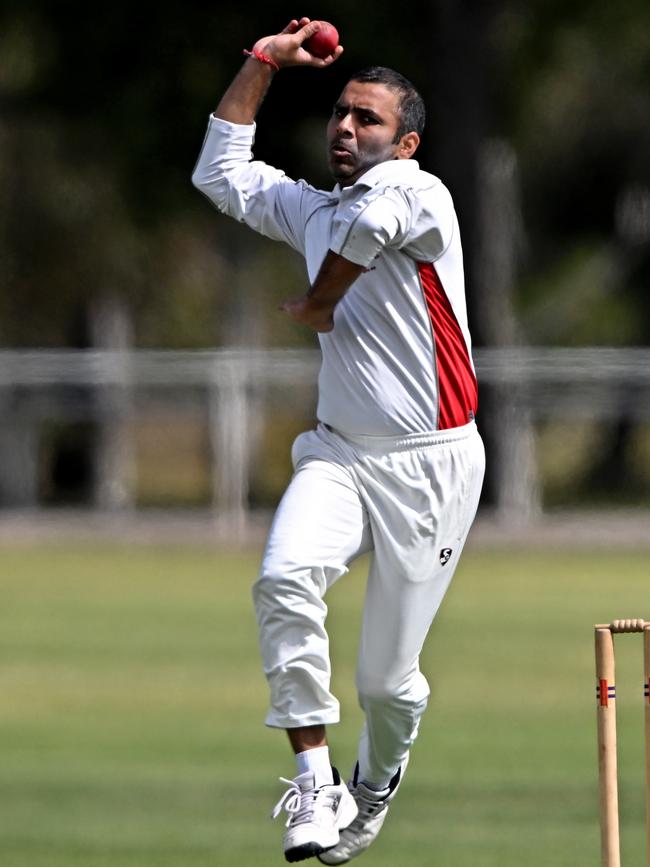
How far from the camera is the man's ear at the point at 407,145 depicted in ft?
18.9

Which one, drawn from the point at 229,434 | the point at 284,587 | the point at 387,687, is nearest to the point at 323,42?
the point at 284,587

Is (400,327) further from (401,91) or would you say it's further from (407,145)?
(401,91)

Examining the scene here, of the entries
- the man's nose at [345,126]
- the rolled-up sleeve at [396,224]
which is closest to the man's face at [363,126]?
the man's nose at [345,126]

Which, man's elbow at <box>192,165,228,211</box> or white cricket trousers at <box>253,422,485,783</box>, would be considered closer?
white cricket trousers at <box>253,422,485,783</box>

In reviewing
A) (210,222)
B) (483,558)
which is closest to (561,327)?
(210,222)

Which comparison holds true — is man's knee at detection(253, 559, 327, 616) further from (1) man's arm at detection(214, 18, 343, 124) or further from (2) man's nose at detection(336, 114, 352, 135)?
(1) man's arm at detection(214, 18, 343, 124)

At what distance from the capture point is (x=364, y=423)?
19.0ft

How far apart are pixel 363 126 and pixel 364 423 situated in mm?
778

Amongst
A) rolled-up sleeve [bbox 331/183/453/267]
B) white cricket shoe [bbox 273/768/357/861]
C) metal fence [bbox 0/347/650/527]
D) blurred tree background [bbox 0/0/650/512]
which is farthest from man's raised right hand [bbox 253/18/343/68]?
blurred tree background [bbox 0/0/650/512]

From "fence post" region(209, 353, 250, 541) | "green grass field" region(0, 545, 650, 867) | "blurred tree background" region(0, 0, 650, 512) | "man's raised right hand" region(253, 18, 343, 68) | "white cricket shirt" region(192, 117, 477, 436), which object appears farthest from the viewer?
"blurred tree background" region(0, 0, 650, 512)

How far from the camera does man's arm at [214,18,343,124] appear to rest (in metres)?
5.94

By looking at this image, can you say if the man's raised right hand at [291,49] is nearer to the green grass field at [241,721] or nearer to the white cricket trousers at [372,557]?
the white cricket trousers at [372,557]

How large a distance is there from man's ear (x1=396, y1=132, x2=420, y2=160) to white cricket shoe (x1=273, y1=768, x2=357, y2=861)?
1619 millimetres

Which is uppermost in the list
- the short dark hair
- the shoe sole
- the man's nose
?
the short dark hair
